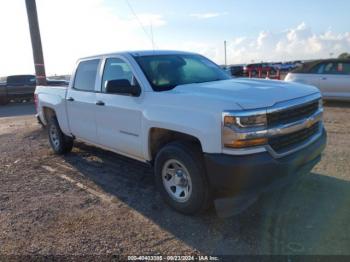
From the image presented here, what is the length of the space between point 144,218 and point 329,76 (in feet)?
32.2

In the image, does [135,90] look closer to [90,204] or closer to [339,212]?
[90,204]

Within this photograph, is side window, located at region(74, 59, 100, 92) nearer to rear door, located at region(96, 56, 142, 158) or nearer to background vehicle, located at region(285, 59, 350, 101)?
rear door, located at region(96, 56, 142, 158)

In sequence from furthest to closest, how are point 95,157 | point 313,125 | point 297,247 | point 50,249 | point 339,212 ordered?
point 95,157
point 313,125
point 339,212
point 50,249
point 297,247

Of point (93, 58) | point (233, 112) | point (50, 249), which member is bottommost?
point (50, 249)

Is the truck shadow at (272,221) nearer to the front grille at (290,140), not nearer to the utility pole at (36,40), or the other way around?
the front grille at (290,140)

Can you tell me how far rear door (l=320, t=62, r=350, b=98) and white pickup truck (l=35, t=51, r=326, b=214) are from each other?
25.1ft

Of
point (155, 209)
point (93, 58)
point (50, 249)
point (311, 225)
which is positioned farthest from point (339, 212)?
point (93, 58)

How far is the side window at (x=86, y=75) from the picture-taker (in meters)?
5.91

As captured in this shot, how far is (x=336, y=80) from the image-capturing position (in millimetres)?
11883

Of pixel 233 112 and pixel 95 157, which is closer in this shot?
pixel 233 112

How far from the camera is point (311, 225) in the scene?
12.9ft

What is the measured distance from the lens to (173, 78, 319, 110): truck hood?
3705mm

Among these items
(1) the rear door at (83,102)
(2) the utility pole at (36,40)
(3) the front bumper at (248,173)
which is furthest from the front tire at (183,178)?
(2) the utility pole at (36,40)

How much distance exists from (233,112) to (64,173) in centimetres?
376
